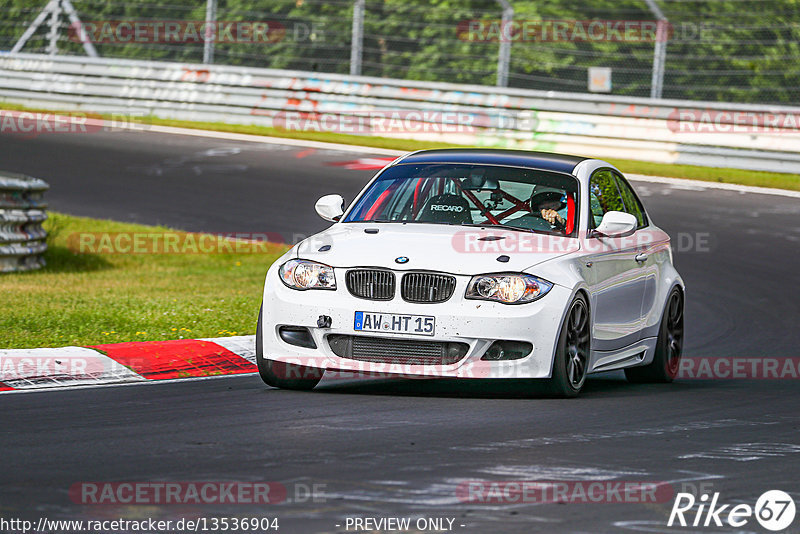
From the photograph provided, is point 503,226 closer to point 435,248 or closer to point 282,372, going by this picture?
point 435,248

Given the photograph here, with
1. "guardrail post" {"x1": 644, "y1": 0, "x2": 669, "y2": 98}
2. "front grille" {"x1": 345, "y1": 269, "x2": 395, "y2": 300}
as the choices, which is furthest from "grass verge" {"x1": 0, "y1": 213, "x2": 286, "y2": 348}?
"guardrail post" {"x1": 644, "y1": 0, "x2": 669, "y2": 98}

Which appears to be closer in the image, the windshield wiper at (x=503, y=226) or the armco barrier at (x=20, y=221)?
the windshield wiper at (x=503, y=226)

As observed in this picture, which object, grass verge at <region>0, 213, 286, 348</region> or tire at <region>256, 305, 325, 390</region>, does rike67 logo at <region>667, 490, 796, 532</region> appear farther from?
grass verge at <region>0, 213, 286, 348</region>

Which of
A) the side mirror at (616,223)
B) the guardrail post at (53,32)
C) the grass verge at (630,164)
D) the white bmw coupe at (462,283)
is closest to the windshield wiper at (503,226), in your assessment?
the white bmw coupe at (462,283)

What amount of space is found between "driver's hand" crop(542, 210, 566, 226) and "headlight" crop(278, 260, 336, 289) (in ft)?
5.33

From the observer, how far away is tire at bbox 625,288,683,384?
33.7 ft

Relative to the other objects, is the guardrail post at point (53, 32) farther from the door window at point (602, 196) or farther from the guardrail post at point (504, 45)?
the door window at point (602, 196)

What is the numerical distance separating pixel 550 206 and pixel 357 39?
16.5 metres

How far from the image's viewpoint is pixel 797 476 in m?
6.50

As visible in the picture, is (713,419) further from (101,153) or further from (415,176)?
(101,153)

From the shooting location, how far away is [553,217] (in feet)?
30.6

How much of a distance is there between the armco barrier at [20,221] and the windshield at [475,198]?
20.5 feet

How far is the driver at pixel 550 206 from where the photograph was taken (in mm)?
9289

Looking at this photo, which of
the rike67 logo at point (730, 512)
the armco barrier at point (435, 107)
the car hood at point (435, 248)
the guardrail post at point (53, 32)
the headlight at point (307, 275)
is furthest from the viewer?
the guardrail post at point (53, 32)
